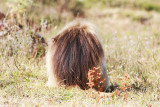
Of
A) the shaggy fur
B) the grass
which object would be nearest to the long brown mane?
the shaggy fur

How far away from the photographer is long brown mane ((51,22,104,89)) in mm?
3580

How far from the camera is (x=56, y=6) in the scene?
1227 cm

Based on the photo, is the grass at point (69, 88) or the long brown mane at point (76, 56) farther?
the long brown mane at point (76, 56)

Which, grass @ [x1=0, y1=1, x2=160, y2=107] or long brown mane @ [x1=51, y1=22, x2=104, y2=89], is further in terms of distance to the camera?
long brown mane @ [x1=51, y1=22, x2=104, y2=89]

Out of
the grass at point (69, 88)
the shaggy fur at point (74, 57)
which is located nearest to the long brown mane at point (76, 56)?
the shaggy fur at point (74, 57)

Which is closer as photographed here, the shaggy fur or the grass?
the grass

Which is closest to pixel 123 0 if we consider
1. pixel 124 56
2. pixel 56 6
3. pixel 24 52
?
pixel 56 6

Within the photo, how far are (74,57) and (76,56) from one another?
0.03 metres

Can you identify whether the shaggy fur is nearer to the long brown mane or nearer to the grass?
the long brown mane

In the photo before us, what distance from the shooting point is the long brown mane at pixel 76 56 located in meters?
3.58

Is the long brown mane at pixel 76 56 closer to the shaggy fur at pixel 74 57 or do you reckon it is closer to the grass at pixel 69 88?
the shaggy fur at pixel 74 57

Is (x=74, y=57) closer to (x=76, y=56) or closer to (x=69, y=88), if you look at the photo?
(x=76, y=56)

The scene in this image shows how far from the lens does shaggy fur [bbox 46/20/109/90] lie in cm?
358

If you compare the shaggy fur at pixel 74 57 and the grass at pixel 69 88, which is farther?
the shaggy fur at pixel 74 57
